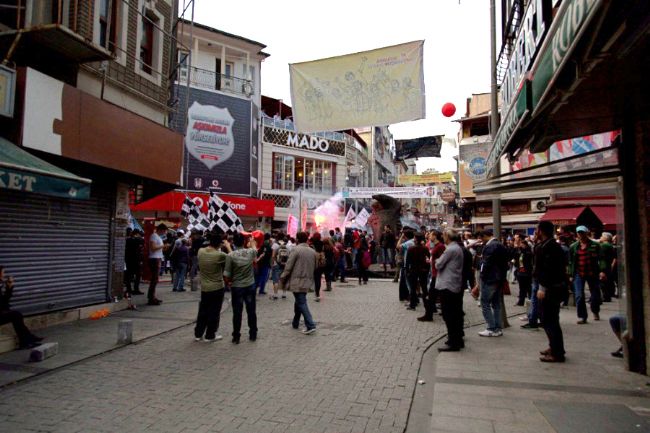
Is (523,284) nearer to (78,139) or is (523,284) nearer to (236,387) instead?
(236,387)

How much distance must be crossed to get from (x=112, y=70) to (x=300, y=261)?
604 centimetres

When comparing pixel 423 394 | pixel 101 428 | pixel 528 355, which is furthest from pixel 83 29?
pixel 528 355

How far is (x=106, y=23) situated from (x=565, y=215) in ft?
60.8

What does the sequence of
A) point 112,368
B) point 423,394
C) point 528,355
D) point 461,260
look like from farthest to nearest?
1. point 461,260
2. point 528,355
3. point 112,368
4. point 423,394

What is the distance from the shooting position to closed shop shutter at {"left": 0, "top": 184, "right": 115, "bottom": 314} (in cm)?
783

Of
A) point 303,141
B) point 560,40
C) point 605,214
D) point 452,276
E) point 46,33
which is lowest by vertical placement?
point 452,276

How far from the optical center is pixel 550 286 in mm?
6363

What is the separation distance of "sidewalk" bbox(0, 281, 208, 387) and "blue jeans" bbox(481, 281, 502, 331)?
569 cm

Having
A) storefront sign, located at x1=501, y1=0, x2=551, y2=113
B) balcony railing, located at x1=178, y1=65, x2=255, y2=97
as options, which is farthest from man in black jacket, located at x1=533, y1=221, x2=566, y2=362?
balcony railing, located at x1=178, y1=65, x2=255, y2=97

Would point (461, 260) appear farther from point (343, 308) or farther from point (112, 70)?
point (112, 70)

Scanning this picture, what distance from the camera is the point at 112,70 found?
32.2 feet

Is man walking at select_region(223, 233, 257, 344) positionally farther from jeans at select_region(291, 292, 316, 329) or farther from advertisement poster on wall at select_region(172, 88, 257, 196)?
advertisement poster on wall at select_region(172, 88, 257, 196)

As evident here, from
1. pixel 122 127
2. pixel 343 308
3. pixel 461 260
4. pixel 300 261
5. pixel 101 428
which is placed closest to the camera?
pixel 101 428

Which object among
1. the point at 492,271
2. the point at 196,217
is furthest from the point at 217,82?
the point at 492,271
